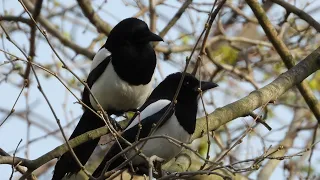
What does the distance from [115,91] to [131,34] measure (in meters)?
0.35

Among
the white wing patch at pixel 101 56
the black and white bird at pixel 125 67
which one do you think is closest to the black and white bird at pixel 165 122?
the black and white bird at pixel 125 67

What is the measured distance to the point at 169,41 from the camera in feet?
18.6

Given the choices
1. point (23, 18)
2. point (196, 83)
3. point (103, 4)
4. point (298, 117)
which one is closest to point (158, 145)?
point (196, 83)

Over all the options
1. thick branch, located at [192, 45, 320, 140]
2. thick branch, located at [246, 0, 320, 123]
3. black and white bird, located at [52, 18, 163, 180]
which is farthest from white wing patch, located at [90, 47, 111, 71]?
thick branch, located at [246, 0, 320, 123]

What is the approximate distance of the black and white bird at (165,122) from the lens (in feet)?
11.4

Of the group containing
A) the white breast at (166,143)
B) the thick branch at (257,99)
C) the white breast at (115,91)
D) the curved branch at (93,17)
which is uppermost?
the curved branch at (93,17)

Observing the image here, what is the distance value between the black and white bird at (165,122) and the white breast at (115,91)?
388 mm

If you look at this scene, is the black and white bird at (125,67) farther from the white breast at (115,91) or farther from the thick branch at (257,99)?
the thick branch at (257,99)

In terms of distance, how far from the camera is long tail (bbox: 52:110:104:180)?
151 inches

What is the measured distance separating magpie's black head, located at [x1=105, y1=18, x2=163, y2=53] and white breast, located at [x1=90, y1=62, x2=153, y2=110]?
0.49 ft

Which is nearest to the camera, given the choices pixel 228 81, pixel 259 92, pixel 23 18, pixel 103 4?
pixel 259 92

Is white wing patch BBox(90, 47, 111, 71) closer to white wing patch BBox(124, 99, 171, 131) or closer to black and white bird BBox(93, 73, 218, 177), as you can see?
black and white bird BBox(93, 73, 218, 177)

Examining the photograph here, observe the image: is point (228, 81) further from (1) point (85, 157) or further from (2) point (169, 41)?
(1) point (85, 157)

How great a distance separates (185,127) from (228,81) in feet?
13.6
